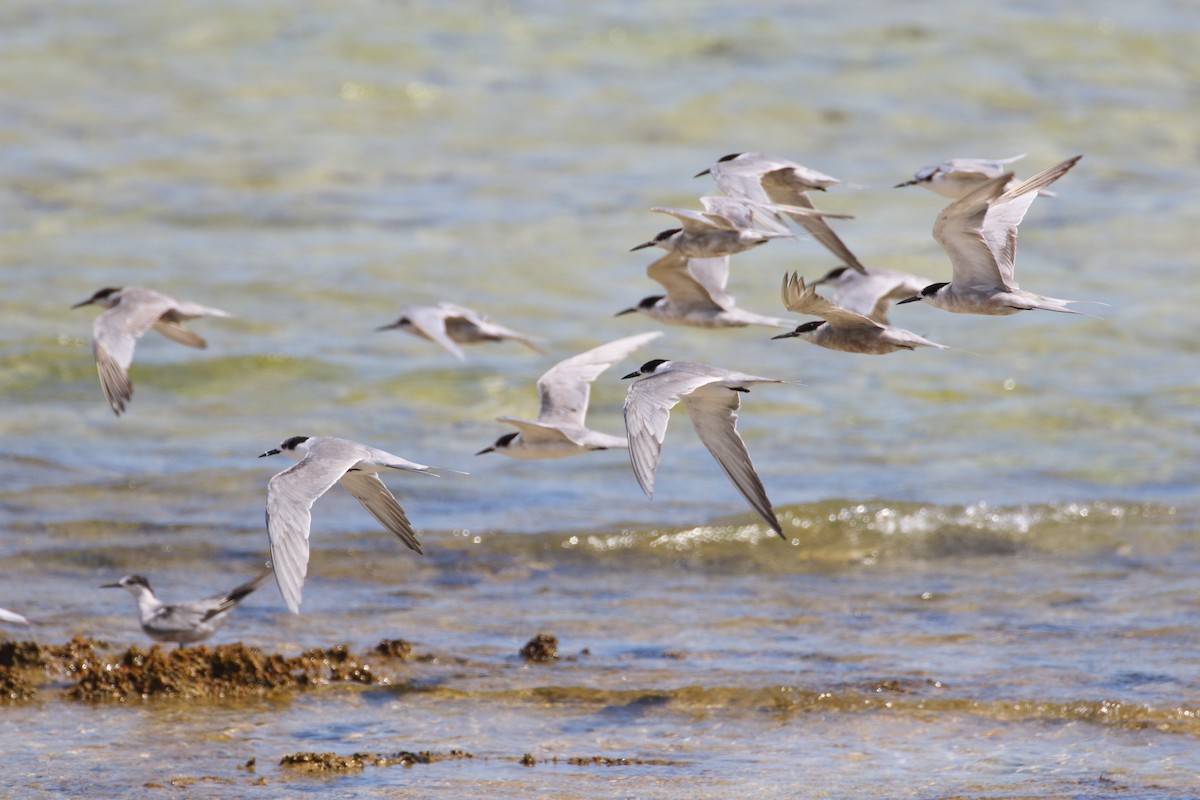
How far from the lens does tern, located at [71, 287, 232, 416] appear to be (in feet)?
30.9

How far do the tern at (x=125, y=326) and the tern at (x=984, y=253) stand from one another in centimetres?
399

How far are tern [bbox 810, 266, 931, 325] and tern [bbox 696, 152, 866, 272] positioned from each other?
0.56ft

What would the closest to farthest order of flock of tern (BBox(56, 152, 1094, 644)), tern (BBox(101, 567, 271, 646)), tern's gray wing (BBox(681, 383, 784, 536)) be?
1. flock of tern (BBox(56, 152, 1094, 644))
2. tern's gray wing (BBox(681, 383, 784, 536))
3. tern (BBox(101, 567, 271, 646))

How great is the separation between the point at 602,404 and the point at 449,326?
135 inches

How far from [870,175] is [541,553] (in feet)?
34.2

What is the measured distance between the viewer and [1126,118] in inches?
865

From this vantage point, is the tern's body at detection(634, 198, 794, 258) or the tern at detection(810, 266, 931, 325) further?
the tern at detection(810, 266, 931, 325)

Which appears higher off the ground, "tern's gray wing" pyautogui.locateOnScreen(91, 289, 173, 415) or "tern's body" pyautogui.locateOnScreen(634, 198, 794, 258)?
"tern's body" pyautogui.locateOnScreen(634, 198, 794, 258)

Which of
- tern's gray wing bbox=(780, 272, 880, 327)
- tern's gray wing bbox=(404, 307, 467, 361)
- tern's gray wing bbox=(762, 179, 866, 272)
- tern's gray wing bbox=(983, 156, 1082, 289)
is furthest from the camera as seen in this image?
tern's gray wing bbox=(404, 307, 467, 361)

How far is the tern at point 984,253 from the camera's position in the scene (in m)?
7.43

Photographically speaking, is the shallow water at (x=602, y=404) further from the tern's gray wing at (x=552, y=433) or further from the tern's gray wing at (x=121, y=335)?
the tern's gray wing at (x=121, y=335)

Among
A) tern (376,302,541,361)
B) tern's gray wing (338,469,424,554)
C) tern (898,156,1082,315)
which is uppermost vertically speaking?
tern (898,156,1082,315)

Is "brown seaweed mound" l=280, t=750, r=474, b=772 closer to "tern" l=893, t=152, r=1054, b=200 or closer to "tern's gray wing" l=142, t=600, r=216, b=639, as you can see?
"tern's gray wing" l=142, t=600, r=216, b=639

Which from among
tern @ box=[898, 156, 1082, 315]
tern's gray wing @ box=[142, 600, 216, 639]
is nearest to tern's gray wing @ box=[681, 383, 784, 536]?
tern @ box=[898, 156, 1082, 315]
